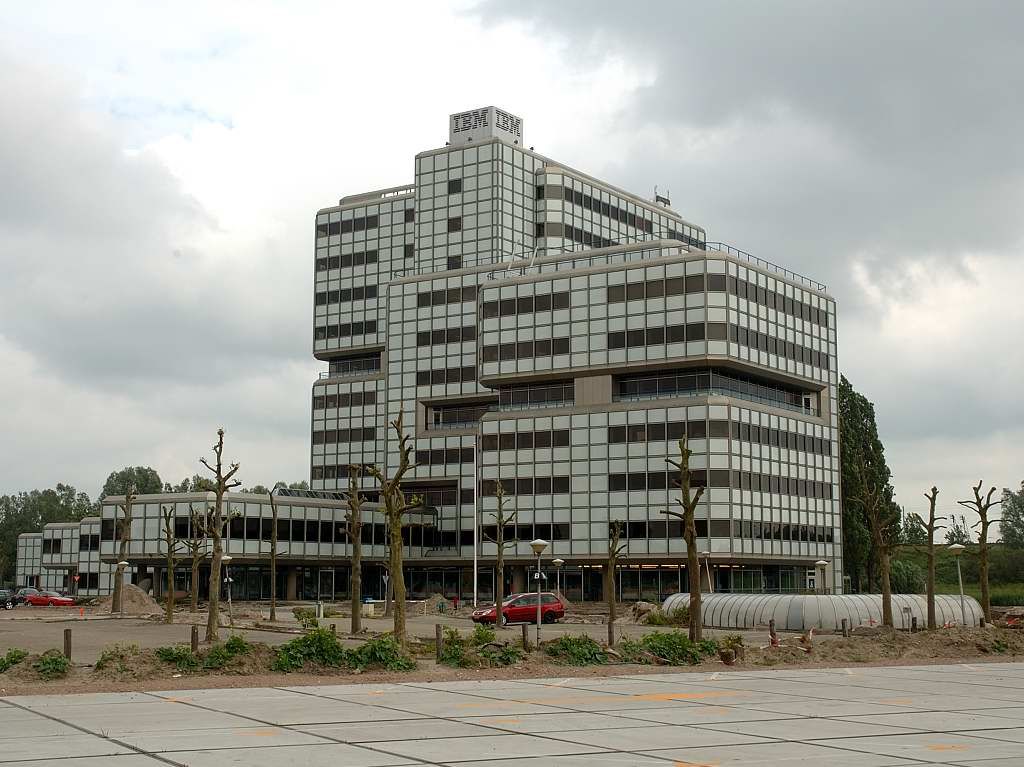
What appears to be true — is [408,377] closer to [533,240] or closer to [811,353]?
[533,240]

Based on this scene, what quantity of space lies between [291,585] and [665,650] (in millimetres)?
79024

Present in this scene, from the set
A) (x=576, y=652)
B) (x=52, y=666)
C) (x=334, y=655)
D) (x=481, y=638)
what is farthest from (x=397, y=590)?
(x=52, y=666)

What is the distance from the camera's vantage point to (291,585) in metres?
110

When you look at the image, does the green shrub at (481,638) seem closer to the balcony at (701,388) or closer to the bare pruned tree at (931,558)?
the bare pruned tree at (931,558)

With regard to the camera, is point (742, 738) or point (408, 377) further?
point (408, 377)

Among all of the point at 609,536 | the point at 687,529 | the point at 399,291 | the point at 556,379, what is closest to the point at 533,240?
the point at 399,291

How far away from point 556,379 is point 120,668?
71.9 metres

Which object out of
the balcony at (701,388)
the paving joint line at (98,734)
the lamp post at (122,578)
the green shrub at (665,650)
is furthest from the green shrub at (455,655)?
the balcony at (701,388)

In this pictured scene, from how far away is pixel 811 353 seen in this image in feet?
332

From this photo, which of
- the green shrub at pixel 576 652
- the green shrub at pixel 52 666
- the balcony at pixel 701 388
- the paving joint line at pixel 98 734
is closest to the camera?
the paving joint line at pixel 98 734

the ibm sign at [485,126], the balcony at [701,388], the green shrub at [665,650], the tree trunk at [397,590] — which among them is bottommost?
the green shrub at [665,650]

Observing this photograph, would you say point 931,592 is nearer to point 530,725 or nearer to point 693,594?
point 693,594

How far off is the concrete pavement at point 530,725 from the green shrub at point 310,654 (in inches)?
110

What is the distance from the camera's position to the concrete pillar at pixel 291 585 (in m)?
110
